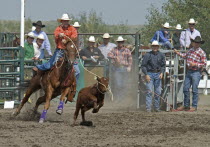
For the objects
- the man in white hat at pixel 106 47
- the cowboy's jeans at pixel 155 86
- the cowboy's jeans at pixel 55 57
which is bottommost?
the cowboy's jeans at pixel 155 86

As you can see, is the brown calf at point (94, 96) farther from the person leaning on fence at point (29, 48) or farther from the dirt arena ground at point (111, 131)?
the person leaning on fence at point (29, 48)

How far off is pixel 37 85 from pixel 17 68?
330 cm

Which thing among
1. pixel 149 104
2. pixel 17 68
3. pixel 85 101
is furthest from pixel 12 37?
pixel 85 101

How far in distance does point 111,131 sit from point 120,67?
263 inches

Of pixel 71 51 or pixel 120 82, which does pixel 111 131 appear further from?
pixel 120 82

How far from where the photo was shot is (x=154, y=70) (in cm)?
1750

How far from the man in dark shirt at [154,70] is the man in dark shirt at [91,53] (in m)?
2.02

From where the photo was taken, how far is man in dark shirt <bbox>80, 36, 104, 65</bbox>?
1906 centimetres

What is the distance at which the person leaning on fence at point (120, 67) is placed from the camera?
18703 millimetres

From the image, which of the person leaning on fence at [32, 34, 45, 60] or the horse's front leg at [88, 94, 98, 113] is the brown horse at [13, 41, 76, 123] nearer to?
the horse's front leg at [88, 94, 98, 113]

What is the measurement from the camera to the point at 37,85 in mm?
15023

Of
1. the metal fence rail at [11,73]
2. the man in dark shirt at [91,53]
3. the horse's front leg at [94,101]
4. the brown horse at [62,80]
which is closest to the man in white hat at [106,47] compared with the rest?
the man in dark shirt at [91,53]

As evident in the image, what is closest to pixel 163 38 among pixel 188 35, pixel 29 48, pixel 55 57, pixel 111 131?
pixel 188 35

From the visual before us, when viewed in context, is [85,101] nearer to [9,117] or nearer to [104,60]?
[9,117]
